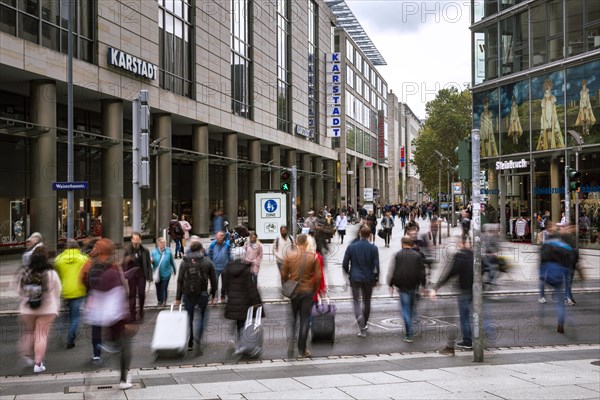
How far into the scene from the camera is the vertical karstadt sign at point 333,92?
66.8 meters

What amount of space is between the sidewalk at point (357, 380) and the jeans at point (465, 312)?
2.08 feet

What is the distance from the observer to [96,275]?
8.63 metres

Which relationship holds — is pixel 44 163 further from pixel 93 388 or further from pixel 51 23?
pixel 93 388

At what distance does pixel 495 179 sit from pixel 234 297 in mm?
31294

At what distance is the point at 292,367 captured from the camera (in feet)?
29.7

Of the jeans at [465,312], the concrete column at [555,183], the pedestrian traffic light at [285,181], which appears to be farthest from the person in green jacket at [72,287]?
the concrete column at [555,183]

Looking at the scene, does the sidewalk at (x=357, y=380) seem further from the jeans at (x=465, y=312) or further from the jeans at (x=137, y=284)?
the jeans at (x=137, y=284)

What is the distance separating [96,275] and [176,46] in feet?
101

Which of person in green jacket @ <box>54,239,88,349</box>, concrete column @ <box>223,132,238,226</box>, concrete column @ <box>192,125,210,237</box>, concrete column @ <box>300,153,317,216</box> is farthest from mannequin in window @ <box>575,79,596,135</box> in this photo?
concrete column @ <box>300,153,317,216</box>

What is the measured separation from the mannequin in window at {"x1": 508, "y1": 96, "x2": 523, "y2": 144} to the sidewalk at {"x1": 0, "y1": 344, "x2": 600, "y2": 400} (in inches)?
1080

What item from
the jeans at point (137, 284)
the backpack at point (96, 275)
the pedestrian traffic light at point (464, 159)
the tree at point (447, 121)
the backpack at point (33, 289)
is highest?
the tree at point (447, 121)

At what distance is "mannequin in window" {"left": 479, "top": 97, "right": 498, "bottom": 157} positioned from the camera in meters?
37.7

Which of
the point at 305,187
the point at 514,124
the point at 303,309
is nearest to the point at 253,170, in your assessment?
the point at 305,187

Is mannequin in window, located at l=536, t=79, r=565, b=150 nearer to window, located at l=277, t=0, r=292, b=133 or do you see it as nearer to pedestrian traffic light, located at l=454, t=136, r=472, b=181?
window, located at l=277, t=0, r=292, b=133
